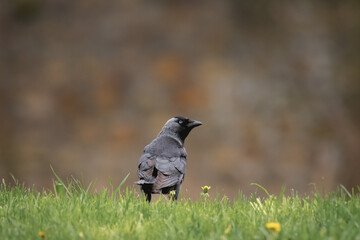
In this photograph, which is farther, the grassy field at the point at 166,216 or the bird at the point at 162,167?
the bird at the point at 162,167

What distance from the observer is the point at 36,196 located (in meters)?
3.52

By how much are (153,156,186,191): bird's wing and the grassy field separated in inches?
8.2

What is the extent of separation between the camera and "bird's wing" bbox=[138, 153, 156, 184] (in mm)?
3582

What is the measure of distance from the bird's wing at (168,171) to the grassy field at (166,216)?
209 millimetres

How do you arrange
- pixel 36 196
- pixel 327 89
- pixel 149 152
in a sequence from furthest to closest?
pixel 327 89 → pixel 149 152 → pixel 36 196

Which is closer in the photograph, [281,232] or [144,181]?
[281,232]

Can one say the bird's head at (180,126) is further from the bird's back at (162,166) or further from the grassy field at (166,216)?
the grassy field at (166,216)

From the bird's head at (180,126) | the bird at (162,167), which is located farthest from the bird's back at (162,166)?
the bird's head at (180,126)

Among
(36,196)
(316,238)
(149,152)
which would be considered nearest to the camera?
(316,238)

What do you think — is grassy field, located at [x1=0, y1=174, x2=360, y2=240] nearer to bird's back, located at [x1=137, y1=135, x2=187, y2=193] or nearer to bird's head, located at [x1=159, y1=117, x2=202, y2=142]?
bird's back, located at [x1=137, y1=135, x2=187, y2=193]

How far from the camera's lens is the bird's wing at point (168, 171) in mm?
3584

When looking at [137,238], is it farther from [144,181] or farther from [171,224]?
[144,181]

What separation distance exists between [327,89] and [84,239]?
4.14m

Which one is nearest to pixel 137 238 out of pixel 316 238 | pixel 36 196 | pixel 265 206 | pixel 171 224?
pixel 171 224
